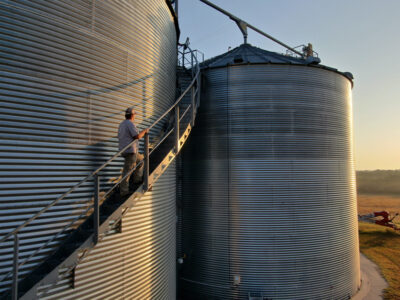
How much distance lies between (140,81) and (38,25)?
281cm

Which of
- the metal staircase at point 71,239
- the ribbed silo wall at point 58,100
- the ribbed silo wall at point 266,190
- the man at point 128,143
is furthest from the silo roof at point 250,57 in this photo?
the metal staircase at point 71,239

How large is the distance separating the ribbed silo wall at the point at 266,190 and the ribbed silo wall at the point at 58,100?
6.91 meters

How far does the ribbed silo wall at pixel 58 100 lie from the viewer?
4.50m

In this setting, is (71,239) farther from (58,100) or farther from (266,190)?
(266,190)

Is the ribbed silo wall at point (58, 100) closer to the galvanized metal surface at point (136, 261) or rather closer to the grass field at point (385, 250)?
the galvanized metal surface at point (136, 261)

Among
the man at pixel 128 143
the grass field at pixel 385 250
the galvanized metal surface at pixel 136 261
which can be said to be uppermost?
the man at pixel 128 143

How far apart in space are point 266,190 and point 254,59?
25.1ft

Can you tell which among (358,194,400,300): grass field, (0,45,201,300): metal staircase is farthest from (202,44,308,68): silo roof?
(358,194,400,300): grass field

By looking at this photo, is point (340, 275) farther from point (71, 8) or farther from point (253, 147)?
point (71, 8)

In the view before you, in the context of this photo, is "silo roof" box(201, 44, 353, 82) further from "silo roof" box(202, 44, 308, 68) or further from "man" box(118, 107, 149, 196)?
"man" box(118, 107, 149, 196)

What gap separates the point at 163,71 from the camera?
29.2 feet

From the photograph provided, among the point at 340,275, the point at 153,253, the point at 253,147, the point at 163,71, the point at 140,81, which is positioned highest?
the point at 163,71

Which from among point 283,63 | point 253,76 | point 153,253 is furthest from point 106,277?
point 283,63

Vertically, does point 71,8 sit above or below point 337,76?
below
